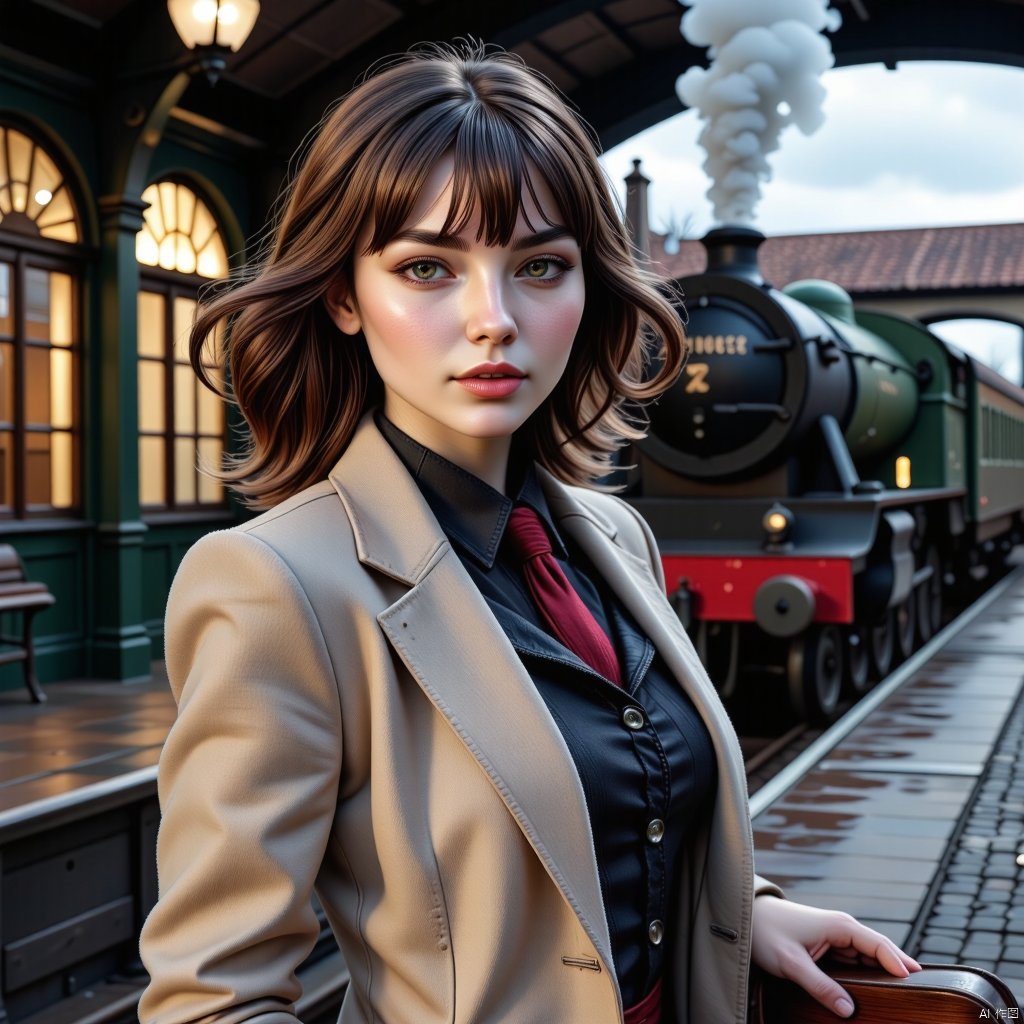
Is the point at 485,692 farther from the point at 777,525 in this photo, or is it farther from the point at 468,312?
the point at 777,525

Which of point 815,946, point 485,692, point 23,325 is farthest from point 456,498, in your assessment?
point 23,325

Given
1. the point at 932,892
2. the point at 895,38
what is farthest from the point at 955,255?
the point at 932,892

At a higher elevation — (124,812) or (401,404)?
(401,404)

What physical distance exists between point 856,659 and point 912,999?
7.16 m

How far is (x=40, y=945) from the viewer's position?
12.0 ft

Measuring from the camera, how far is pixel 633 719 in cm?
136

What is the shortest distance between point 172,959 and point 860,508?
661 cm

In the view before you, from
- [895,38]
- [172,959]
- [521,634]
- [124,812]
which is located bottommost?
[124,812]

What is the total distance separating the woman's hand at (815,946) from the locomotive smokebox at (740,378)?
594cm

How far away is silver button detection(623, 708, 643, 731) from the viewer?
4.42 ft

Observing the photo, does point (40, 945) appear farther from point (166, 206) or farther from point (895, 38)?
point (895, 38)

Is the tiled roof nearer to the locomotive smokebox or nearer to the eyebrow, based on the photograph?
the locomotive smokebox

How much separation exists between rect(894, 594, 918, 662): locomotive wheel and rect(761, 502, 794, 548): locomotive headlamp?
7.32ft

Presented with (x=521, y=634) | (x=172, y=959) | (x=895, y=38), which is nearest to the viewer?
(x=172, y=959)
